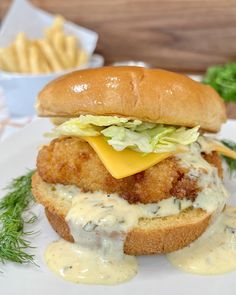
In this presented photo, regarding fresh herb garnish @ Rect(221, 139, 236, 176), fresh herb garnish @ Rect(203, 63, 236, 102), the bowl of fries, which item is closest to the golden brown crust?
fresh herb garnish @ Rect(221, 139, 236, 176)

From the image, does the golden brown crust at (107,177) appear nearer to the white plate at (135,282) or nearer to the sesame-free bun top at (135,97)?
the sesame-free bun top at (135,97)

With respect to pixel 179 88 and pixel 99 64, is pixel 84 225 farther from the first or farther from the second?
pixel 99 64

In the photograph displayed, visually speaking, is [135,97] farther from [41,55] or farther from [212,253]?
[41,55]

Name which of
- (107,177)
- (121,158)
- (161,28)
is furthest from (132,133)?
(161,28)

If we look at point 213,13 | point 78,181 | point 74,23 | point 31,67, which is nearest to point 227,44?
point 213,13

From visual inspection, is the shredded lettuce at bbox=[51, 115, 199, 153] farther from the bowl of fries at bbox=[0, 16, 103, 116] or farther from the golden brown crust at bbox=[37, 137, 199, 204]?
the bowl of fries at bbox=[0, 16, 103, 116]
